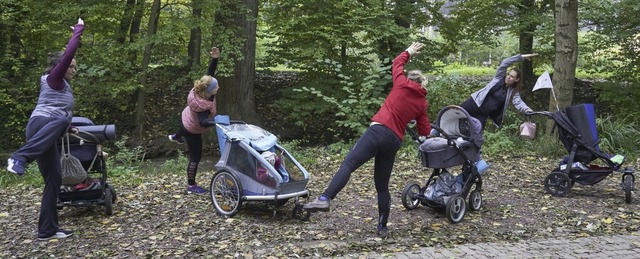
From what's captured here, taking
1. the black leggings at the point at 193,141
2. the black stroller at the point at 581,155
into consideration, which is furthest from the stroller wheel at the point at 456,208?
the black leggings at the point at 193,141

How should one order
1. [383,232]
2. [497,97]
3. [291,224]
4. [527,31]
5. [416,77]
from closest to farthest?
1. [416,77]
2. [383,232]
3. [291,224]
4. [497,97]
5. [527,31]

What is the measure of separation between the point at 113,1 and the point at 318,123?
22.2ft

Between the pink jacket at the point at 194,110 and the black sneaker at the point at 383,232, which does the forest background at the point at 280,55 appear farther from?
the black sneaker at the point at 383,232

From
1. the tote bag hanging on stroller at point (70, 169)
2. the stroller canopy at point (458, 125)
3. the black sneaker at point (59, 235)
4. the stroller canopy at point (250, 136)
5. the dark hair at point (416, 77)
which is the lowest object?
the black sneaker at point (59, 235)

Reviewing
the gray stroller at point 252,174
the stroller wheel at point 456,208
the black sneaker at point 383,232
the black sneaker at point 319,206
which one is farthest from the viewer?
the stroller wheel at point 456,208

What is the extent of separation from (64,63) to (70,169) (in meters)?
1.19

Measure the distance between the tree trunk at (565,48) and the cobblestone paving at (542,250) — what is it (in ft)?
17.2

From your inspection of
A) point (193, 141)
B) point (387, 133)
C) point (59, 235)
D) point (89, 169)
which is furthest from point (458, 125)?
point (59, 235)

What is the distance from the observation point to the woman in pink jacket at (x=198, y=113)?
6.61 m

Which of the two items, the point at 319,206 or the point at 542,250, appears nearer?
the point at 319,206

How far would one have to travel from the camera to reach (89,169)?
6.21 meters

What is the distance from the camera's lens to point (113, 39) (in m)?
14.0

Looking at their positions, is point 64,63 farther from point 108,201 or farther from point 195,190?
point 195,190

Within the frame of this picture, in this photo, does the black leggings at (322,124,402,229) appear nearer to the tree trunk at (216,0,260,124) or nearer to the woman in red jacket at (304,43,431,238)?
the woman in red jacket at (304,43,431,238)
